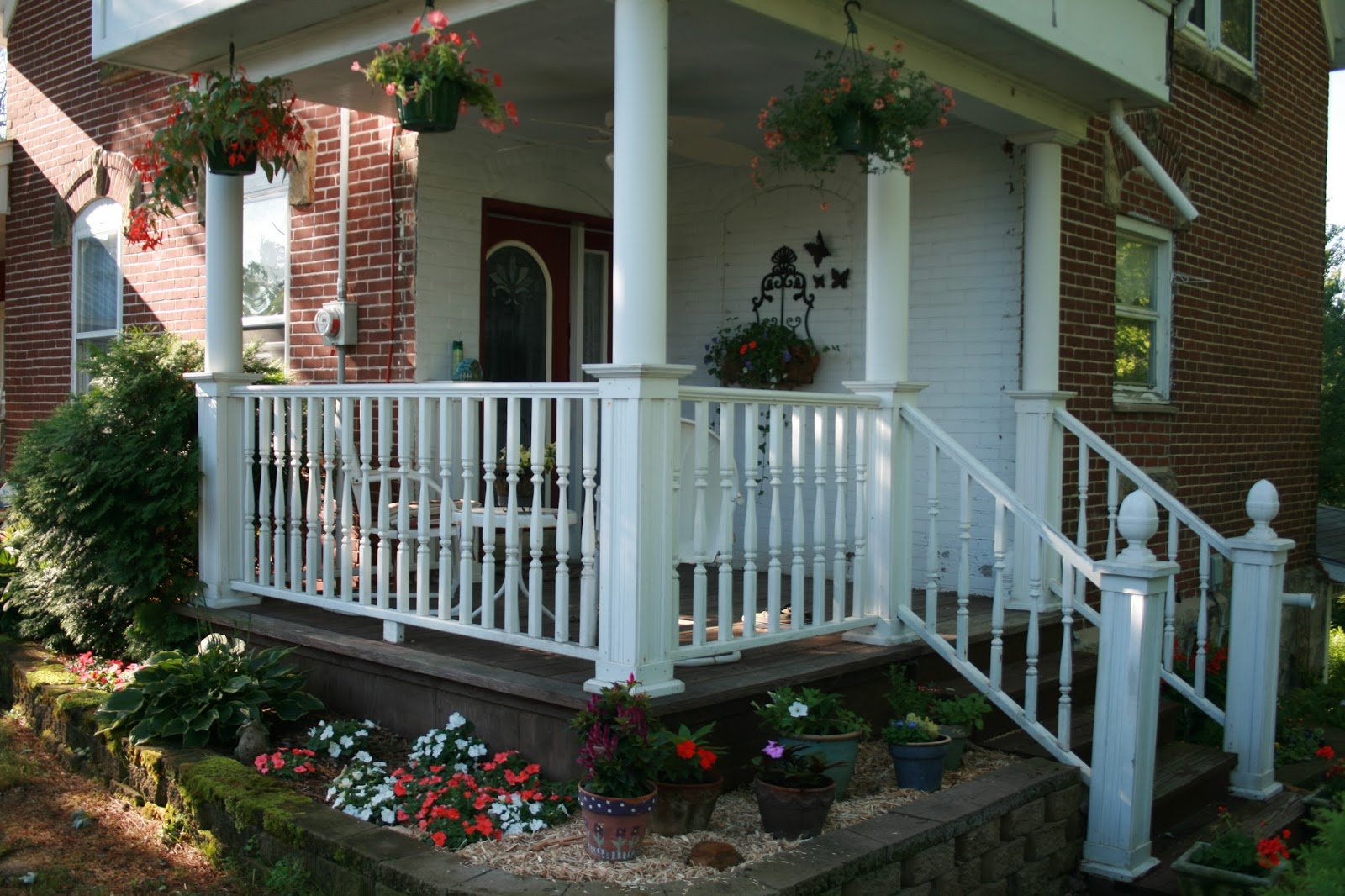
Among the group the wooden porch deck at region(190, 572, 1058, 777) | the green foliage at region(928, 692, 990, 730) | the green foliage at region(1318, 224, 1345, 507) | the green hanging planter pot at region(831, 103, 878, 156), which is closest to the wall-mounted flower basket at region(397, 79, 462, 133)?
the green hanging planter pot at region(831, 103, 878, 156)

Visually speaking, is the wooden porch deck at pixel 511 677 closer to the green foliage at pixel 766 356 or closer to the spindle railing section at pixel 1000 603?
the spindle railing section at pixel 1000 603

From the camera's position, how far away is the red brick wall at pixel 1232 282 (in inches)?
288

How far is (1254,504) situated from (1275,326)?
4.51m

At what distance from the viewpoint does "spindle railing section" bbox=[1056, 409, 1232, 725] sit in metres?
5.80

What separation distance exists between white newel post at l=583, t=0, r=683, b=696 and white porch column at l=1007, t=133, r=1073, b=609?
2823 mm

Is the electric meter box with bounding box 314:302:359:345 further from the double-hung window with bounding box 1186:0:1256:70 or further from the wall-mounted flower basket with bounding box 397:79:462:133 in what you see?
the double-hung window with bounding box 1186:0:1256:70

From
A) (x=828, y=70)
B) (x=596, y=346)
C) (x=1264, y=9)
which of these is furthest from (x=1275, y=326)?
(x=828, y=70)

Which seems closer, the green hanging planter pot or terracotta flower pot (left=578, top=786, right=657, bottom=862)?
terracotta flower pot (left=578, top=786, right=657, bottom=862)

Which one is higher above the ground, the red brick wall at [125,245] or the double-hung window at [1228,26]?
the double-hung window at [1228,26]

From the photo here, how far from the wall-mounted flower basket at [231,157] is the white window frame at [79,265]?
12.3 ft

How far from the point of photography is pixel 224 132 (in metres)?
5.46

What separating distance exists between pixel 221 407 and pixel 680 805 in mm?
3334

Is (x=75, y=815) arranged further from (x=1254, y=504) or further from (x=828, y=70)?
(x=1254, y=504)

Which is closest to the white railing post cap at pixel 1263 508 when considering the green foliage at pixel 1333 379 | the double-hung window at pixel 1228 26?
the double-hung window at pixel 1228 26
